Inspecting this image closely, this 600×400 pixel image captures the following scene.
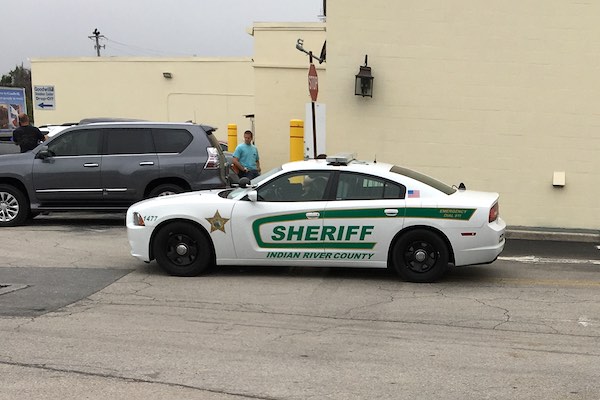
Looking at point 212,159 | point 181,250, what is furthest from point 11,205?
point 181,250

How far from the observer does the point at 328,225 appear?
7.36 metres

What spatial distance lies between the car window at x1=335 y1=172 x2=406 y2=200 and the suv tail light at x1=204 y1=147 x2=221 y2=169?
405 cm

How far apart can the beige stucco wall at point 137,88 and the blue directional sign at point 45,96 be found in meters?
0.25

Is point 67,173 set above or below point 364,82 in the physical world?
below

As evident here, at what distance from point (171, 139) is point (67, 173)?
191 centimetres

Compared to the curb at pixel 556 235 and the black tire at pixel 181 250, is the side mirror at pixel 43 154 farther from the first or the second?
the curb at pixel 556 235

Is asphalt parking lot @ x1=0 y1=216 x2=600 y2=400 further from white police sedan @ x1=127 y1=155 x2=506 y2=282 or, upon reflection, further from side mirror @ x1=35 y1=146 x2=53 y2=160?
side mirror @ x1=35 y1=146 x2=53 y2=160

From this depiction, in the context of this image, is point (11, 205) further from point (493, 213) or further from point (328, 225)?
point (493, 213)

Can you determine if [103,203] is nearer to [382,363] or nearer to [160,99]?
[382,363]

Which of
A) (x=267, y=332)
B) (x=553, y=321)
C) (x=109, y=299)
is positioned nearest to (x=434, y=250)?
(x=553, y=321)

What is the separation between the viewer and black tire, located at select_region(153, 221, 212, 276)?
756cm

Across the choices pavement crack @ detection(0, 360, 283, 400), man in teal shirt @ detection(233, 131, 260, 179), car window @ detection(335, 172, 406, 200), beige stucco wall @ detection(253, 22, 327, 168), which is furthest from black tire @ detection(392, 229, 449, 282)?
beige stucco wall @ detection(253, 22, 327, 168)

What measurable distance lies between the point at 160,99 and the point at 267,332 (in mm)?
27258

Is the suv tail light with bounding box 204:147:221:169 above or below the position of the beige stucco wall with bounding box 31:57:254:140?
below
